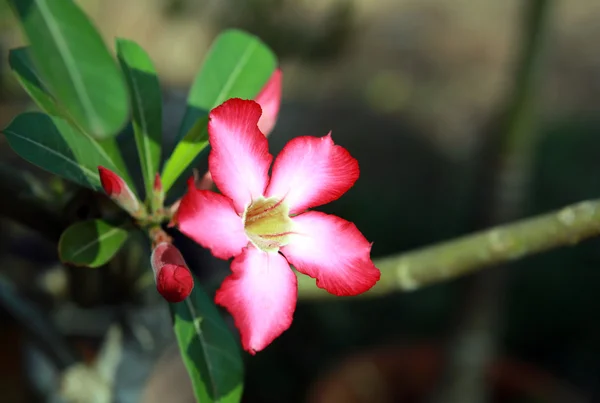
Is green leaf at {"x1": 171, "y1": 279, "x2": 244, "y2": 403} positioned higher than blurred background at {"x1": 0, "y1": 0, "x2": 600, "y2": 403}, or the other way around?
green leaf at {"x1": 171, "y1": 279, "x2": 244, "y2": 403}

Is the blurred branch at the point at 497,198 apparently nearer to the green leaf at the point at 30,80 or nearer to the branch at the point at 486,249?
the branch at the point at 486,249

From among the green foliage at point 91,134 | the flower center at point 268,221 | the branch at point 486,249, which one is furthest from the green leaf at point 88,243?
the branch at point 486,249

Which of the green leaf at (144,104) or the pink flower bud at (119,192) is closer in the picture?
the pink flower bud at (119,192)

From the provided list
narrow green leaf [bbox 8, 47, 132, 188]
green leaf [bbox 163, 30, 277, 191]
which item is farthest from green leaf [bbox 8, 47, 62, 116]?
green leaf [bbox 163, 30, 277, 191]

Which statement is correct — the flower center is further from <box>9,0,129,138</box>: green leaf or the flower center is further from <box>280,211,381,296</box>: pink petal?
<box>9,0,129,138</box>: green leaf

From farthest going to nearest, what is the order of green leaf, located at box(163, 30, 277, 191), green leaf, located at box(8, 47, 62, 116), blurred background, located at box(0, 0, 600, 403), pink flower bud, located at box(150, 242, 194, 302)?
1. blurred background, located at box(0, 0, 600, 403)
2. green leaf, located at box(163, 30, 277, 191)
3. green leaf, located at box(8, 47, 62, 116)
4. pink flower bud, located at box(150, 242, 194, 302)

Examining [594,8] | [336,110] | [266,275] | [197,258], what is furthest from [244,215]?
[594,8]
